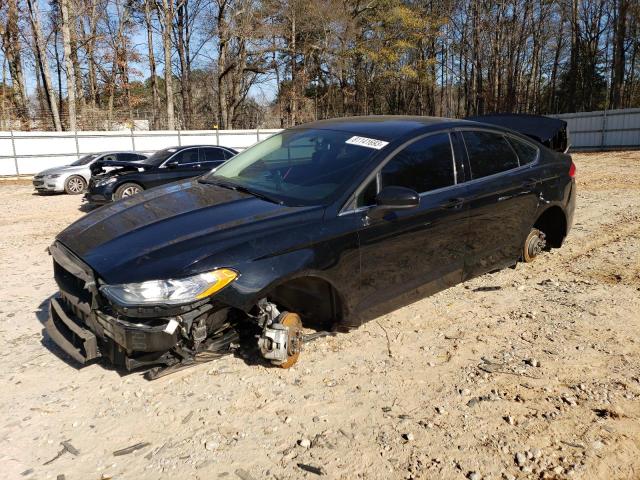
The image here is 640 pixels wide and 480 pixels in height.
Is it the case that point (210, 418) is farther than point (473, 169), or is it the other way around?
point (473, 169)

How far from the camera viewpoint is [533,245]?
5.35 meters

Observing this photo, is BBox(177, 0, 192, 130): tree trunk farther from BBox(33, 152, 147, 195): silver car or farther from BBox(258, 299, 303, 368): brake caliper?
BBox(258, 299, 303, 368): brake caliper

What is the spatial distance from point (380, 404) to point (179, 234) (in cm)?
159

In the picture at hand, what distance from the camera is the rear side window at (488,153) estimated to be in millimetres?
4379

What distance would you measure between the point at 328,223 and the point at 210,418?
140cm

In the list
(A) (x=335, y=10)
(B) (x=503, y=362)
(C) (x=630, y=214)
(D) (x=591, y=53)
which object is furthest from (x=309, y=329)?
(D) (x=591, y=53)

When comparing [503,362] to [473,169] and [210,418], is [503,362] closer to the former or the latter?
[473,169]

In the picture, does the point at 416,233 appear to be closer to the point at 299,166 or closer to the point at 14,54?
the point at 299,166

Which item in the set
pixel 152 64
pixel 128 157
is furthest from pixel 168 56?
pixel 128 157

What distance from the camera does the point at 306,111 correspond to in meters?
37.9

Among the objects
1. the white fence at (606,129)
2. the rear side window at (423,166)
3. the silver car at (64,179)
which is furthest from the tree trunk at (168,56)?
the rear side window at (423,166)

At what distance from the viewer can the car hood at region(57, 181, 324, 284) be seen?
9.30ft

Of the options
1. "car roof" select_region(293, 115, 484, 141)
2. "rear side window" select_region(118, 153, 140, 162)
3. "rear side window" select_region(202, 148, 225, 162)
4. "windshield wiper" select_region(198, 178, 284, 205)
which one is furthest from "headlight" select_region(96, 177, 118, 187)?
"car roof" select_region(293, 115, 484, 141)

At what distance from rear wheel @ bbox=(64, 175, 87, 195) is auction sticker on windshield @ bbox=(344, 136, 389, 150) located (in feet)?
43.5
